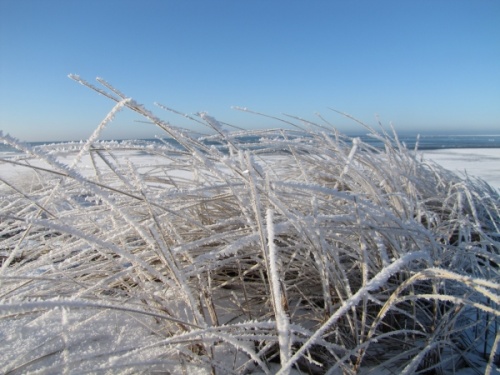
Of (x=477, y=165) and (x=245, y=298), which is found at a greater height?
(x=245, y=298)

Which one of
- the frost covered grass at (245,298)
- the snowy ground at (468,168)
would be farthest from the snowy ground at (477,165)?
the frost covered grass at (245,298)

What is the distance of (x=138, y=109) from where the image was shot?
23.6 inches

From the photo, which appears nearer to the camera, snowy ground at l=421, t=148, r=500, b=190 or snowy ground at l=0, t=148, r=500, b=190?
snowy ground at l=0, t=148, r=500, b=190

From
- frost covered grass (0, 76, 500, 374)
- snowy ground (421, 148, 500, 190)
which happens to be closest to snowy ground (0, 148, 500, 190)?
snowy ground (421, 148, 500, 190)

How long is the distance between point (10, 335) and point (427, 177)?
5.69 ft

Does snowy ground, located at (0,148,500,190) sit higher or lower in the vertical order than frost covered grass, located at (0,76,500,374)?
lower

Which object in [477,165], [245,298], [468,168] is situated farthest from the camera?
[477,165]

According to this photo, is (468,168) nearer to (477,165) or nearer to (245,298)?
(477,165)

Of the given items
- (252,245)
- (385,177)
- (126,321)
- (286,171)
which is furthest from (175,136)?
(286,171)

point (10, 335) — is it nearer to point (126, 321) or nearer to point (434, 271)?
point (126, 321)

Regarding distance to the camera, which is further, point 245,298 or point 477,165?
point 477,165

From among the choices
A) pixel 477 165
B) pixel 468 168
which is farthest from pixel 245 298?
pixel 477 165

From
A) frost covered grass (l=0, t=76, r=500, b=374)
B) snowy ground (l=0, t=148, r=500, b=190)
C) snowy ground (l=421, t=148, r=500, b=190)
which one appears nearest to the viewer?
frost covered grass (l=0, t=76, r=500, b=374)

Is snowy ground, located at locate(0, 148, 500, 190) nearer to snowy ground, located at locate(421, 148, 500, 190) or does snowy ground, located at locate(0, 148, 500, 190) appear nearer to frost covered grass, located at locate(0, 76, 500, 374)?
snowy ground, located at locate(421, 148, 500, 190)
